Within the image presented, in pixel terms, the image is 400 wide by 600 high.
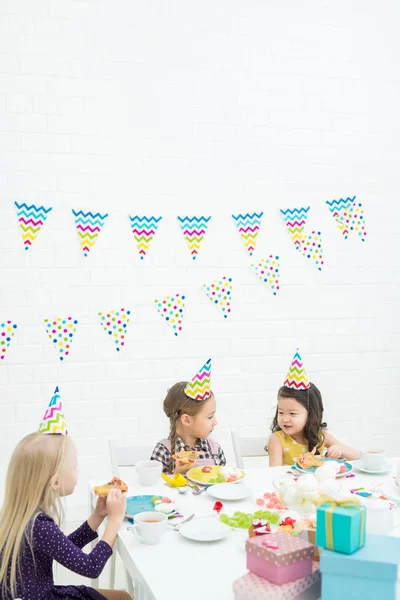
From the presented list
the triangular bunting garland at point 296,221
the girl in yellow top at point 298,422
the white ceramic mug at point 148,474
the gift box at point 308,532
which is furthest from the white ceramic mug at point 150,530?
the triangular bunting garland at point 296,221

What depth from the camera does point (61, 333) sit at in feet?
11.4

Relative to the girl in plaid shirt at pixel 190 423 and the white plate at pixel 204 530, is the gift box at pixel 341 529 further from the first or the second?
the girl in plaid shirt at pixel 190 423

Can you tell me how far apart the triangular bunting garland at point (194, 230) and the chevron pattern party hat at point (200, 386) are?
113cm

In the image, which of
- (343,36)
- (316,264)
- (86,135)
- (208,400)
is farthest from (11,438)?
(343,36)

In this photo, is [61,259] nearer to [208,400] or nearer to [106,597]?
[208,400]

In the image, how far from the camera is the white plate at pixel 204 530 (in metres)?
1.62

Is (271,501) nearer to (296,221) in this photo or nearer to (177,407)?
(177,407)

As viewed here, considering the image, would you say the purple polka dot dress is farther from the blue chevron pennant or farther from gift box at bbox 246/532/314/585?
the blue chevron pennant

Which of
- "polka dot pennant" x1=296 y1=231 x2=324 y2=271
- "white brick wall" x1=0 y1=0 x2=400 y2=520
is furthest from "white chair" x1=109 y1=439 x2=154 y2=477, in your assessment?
"polka dot pennant" x1=296 y1=231 x2=324 y2=271

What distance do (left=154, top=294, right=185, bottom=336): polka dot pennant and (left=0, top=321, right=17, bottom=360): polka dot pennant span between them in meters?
0.75

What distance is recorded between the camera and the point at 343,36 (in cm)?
380

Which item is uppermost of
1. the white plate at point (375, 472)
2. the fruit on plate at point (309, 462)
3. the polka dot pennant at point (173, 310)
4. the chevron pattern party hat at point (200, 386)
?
the polka dot pennant at point (173, 310)

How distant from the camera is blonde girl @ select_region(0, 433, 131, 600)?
1617mm

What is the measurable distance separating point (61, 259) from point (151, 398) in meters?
0.87
